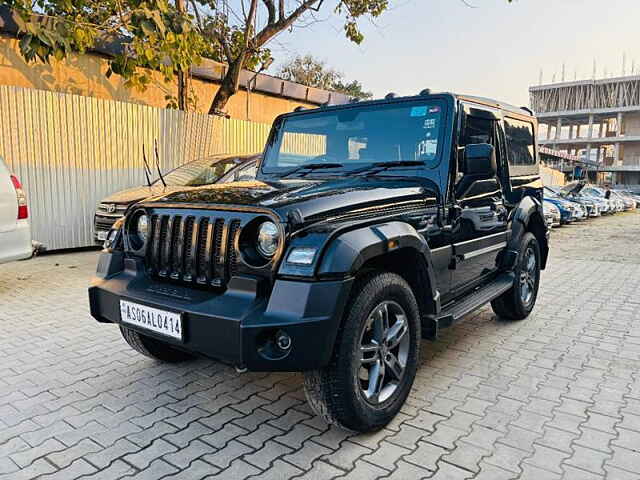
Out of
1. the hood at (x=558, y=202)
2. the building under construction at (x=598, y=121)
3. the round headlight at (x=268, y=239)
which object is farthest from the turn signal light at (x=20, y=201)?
the building under construction at (x=598, y=121)

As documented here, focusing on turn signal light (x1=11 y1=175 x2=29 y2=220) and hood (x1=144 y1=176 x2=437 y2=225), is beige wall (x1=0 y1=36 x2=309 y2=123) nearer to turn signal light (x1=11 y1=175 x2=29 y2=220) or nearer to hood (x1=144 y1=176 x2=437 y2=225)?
turn signal light (x1=11 y1=175 x2=29 y2=220)

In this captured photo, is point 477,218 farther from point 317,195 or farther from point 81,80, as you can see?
point 81,80

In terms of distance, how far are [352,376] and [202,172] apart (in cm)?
622

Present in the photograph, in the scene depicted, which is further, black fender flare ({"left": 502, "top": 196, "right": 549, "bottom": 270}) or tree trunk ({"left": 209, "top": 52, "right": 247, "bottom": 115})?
tree trunk ({"left": 209, "top": 52, "right": 247, "bottom": 115})

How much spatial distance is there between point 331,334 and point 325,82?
3464cm

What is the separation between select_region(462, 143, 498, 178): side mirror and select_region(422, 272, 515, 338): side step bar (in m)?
0.96

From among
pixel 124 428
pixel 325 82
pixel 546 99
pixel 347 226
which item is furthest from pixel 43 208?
pixel 546 99

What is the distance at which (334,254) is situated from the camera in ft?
7.35

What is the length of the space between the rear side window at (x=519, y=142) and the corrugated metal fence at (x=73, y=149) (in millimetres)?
6970

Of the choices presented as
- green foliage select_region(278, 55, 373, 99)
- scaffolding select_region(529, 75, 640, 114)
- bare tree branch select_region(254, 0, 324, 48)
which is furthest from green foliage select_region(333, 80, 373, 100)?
scaffolding select_region(529, 75, 640, 114)

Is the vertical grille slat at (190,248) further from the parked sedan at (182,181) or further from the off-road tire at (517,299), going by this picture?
the parked sedan at (182,181)

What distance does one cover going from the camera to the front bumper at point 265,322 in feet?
7.03

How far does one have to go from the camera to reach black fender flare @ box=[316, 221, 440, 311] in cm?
222

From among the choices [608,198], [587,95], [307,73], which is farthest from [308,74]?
[587,95]
